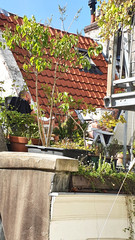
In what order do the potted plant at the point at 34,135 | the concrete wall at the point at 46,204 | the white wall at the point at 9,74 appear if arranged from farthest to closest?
the white wall at the point at 9,74, the potted plant at the point at 34,135, the concrete wall at the point at 46,204

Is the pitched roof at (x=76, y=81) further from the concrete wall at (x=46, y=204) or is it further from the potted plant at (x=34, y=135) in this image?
the concrete wall at (x=46, y=204)

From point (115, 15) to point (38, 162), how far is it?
3.66 m

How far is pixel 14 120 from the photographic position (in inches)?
252

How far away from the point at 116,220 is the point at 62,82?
6.35 m

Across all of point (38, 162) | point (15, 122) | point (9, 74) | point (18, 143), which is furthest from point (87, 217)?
point (9, 74)

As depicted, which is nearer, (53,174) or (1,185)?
(53,174)

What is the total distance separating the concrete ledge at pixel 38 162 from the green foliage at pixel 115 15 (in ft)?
9.32

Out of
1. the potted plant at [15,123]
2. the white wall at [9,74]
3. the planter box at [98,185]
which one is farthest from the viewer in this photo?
the white wall at [9,74]

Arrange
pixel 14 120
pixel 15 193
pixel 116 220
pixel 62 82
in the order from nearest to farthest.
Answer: pixel 15 193 → pixel 116 220 → pixel 14 120 → pixel 62 82

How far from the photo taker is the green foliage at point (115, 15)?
→ 5.62 m

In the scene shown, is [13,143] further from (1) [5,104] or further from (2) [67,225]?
(2) [67,225]

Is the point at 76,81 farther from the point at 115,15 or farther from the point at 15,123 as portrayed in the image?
the point at 115,15

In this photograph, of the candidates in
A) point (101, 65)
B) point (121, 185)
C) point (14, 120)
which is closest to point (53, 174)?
point (121, 185)

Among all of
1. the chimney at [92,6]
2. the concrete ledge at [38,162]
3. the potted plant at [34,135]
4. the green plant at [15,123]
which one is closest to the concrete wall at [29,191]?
the concrete ledge at [38,162]
